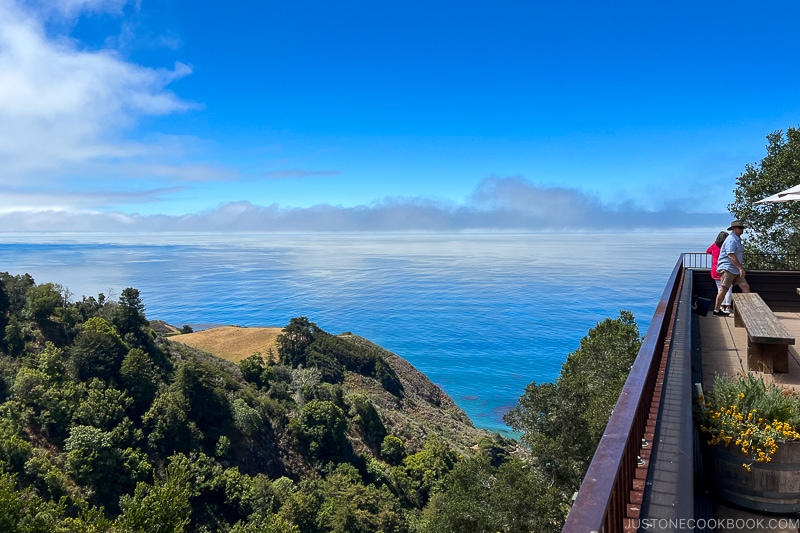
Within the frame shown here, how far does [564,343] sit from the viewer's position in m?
104

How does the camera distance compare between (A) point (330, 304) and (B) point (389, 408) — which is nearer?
(B) point (389, 408)

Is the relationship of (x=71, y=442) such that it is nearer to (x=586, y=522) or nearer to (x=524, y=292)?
(x=586, y=522)

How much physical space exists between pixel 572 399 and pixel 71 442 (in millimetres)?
27107

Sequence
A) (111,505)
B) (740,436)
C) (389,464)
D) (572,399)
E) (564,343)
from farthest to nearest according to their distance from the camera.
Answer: (564,343)
(389,464)
(111,505)
(572,399)
(740,436)

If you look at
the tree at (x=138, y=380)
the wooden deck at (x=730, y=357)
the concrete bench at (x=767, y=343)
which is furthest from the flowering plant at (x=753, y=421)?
the tree at (x=138, y=380)

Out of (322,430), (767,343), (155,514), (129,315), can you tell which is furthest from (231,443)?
(767,343)

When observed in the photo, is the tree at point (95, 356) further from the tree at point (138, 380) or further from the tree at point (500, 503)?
the tree at point (500, 503)

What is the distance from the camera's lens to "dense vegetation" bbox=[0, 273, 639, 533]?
49.4 ft

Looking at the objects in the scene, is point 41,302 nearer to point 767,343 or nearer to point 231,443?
point 231,443

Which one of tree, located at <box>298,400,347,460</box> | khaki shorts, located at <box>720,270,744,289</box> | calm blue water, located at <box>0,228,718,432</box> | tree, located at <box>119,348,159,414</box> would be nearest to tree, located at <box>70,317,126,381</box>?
tree, located at <box>119,348,159,414</box>

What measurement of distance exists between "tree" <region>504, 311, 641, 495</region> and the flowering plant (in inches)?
382

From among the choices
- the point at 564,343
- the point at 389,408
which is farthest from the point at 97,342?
the point at 564,343

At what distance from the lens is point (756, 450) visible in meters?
2.71

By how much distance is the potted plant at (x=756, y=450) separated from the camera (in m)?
2.70
